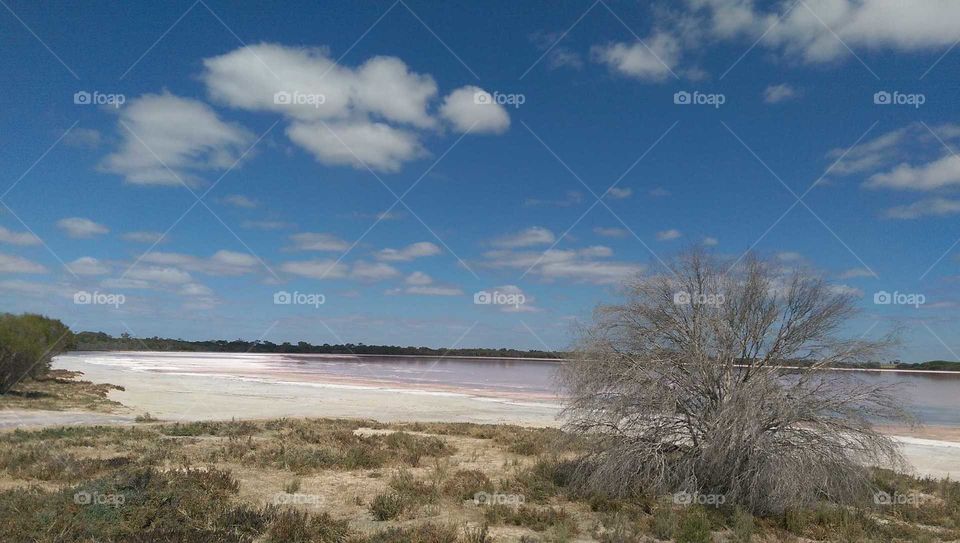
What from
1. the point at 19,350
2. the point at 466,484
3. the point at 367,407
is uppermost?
the point at 19,350

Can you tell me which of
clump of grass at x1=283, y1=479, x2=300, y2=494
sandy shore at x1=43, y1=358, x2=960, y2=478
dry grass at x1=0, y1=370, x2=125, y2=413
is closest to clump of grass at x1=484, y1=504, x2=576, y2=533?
clump of grass at x1=283, y1=479, x2=300, y2=494

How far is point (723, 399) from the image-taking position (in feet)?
39.4

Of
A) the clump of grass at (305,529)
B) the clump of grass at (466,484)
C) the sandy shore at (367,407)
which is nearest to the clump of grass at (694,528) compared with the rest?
the clump of grass at (466,484)

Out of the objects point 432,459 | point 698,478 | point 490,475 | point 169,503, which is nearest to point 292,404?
point 432,459

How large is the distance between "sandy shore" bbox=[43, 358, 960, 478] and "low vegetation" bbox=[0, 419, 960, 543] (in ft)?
28.6

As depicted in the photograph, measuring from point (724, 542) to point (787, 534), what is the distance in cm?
132

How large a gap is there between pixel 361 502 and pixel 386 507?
1.11m

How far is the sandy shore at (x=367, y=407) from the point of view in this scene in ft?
84.7

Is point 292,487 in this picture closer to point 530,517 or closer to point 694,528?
point 530,517

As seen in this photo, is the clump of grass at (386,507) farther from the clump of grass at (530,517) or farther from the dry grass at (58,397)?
the dry grass at (58,397)

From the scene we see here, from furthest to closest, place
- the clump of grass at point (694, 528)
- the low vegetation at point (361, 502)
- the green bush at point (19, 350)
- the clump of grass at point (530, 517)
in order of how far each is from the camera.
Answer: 1. the green bush at point (19, 350)
2. the clump of grass at point (530, 517)
3. the clump of grass at point (694, 528)
4. the low vegetation at point (361, 502)

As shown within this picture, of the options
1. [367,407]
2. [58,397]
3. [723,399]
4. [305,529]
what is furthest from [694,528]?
[58,397]

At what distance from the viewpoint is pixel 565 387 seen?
13.4 meters

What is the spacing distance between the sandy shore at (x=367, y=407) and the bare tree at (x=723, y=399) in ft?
33.3
